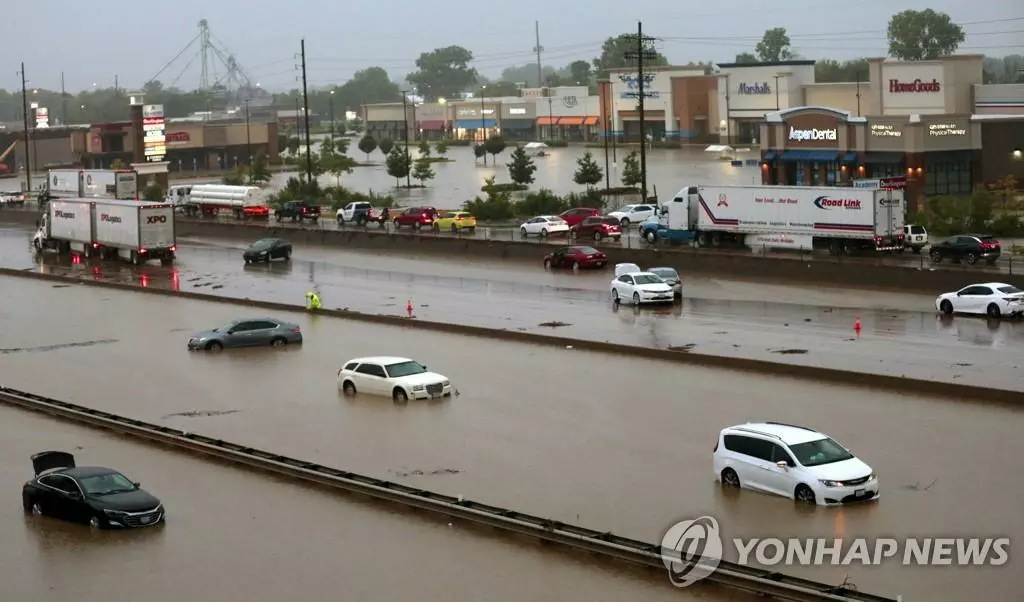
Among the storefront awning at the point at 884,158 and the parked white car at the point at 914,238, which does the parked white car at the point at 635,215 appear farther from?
the parked white car at the point at 914,238

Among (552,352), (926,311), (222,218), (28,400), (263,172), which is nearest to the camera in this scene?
(28,400)

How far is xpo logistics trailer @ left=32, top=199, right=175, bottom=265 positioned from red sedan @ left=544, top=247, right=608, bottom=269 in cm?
1606

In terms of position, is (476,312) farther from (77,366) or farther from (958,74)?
(958,74)

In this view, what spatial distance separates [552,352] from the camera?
30938mm

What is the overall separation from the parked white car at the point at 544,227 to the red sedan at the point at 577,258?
6086 mm

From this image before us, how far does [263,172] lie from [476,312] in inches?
2140

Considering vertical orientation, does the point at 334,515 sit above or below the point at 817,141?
below

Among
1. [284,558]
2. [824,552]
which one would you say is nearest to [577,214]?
[284,558]

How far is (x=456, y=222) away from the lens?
56.1 m

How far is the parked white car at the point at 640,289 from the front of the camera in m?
36.3

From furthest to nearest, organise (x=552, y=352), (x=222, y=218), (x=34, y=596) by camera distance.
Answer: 1. (x=222, y=218)
2. (x=552, y=352)
3. (x=34, y=596)

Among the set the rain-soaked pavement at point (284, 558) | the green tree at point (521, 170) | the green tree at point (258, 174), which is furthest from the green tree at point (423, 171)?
the rain-soaked pavement at point (284, 558)

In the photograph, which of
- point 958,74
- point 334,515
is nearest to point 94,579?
point 334,515

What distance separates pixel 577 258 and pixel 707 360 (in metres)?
16.6
